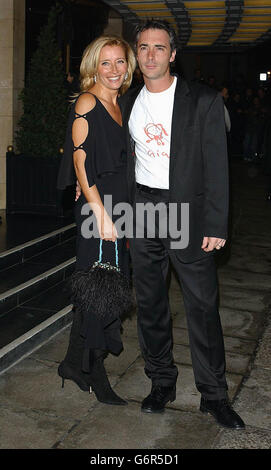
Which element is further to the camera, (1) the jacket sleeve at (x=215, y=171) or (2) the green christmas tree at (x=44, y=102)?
(2) the green christmas tree at (x=44, y=102)

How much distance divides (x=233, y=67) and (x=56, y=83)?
73.1 feet

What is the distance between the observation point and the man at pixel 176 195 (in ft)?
9.95

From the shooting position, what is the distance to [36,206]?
7988 mm

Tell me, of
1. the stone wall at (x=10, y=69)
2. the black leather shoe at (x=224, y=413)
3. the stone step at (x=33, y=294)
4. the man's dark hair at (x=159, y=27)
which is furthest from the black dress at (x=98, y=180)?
the stone wall at (x=10, y=69)

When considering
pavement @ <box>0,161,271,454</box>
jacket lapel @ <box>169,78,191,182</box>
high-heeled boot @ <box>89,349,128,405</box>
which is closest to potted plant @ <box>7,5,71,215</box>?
pavement @ <box>0,161,271,454</box>

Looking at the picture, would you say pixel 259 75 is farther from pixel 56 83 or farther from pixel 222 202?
pixel 222 202

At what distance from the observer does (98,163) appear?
3.24m

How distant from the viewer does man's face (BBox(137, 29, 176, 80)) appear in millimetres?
3035

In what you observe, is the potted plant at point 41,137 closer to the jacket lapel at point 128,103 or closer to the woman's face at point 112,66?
the jacket lapel at point 128,103

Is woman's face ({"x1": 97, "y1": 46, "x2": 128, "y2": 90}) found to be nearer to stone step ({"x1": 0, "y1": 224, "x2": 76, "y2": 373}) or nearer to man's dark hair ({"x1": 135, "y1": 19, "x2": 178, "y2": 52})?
man's dark hair ({"x1": 135, "y1": 19, "x2": 178, "y2": 52})

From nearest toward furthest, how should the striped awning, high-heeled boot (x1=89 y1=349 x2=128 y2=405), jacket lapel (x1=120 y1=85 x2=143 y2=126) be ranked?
jacket lapel (x1=120 y1=85 x2=143 y2=126), high-heeled boot (x1=89 y1=349 x2=128 y2=405), the striped awning

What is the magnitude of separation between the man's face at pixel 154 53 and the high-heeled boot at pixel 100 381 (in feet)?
5.32

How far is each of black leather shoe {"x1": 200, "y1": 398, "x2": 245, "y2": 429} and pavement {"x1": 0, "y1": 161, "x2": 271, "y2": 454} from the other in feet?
0.14

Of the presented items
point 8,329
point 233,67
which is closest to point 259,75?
point 233,67
